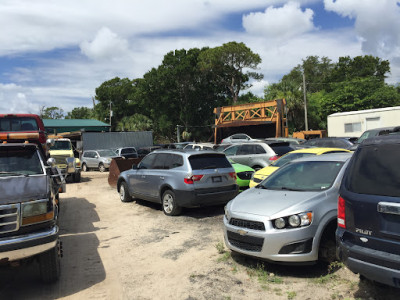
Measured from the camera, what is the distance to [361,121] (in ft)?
70.6

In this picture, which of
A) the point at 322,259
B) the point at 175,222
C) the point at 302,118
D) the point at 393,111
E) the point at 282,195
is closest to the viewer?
the point at 322,259

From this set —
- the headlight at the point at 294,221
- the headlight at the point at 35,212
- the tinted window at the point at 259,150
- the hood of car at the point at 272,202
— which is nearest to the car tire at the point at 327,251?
the headlight at the point at 294,221

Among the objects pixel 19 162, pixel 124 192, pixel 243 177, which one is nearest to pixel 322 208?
pixel 19 162

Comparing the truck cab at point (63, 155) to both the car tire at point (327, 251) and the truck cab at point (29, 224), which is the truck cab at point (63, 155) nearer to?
the truck cab at point (29, 224)

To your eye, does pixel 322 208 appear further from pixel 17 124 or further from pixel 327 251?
pixel 17 124

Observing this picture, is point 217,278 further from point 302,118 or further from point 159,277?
point 302,118

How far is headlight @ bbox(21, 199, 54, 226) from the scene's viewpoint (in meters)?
4.33

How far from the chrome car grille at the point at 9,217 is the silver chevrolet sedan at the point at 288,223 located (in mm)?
2893

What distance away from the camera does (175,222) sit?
8094 millimetres

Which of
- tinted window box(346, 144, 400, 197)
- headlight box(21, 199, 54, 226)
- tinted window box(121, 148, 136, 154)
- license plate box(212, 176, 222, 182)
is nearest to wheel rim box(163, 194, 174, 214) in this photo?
license plate box(212, 176, 222, 182)

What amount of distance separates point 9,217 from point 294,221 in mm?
3642

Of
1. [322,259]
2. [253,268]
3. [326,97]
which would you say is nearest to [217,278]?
[253,268]

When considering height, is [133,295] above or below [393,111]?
below

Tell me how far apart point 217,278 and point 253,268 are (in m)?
0.58
